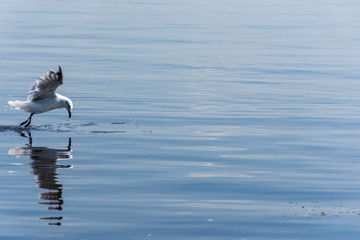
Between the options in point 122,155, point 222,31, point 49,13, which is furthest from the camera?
point 49,13

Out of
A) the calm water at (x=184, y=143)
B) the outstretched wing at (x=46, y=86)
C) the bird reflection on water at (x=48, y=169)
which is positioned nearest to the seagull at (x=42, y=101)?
the outstretched wing at (x=46, y=86)

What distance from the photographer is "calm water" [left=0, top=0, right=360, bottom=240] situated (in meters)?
10.6

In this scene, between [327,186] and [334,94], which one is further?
[334,94]

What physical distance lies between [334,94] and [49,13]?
1320 inches

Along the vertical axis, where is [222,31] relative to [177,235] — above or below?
above

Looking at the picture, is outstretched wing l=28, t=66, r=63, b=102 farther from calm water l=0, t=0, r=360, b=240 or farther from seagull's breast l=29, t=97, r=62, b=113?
calm water l=0, t=0, r=360, b=240

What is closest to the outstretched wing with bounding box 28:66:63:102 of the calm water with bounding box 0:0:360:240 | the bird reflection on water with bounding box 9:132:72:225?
the calm water with bounding box 0:0:360:240

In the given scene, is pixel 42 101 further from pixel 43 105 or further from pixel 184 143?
pixel 184 143

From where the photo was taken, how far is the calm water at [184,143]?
10578 millimetres

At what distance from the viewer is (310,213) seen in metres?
10.9

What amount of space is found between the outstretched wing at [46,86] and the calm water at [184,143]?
70 centimetres

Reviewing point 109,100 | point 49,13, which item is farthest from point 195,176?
point 49,13

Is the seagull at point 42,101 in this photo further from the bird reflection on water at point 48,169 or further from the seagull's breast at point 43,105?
the bird reflection on water at point 48,169

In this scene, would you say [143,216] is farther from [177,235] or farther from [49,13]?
[49,13]
